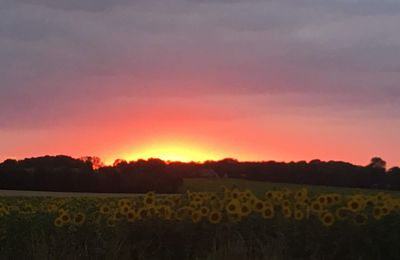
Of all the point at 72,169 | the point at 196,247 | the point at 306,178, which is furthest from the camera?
the point at 72,169

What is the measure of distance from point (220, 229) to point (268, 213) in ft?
2.35

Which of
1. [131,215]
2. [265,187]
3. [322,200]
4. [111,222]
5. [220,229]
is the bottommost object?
[220,229]

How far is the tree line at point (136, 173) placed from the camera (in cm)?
4139

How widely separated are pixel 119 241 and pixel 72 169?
43.6m

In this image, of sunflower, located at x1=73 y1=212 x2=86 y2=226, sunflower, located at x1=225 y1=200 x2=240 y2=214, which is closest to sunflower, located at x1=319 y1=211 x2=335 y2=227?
sunflower, located at x1=225 y1=200 x2=240 y2=214

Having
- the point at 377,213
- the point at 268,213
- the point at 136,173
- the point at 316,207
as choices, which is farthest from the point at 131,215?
the point at 136,173

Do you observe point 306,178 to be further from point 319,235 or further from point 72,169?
point 319,235

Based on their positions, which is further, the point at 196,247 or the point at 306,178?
the point at 306,178

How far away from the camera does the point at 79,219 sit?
1118cm

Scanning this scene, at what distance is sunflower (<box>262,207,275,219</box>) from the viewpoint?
1036 centimetres

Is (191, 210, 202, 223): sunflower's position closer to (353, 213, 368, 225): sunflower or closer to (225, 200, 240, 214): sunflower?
(225, 200, 240, 214): sunflower

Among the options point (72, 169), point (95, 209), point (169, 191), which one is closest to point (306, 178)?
point (169, 191)

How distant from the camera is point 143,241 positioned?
34.6ft

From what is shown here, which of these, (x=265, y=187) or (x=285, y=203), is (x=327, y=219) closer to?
(x=285, y=203)
